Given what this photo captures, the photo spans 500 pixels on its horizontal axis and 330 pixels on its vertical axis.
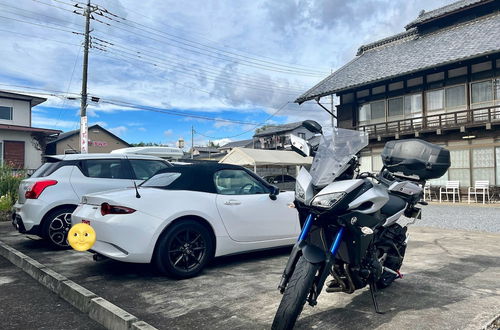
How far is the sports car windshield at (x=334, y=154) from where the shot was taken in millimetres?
2969

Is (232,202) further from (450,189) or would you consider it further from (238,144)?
(238,144)

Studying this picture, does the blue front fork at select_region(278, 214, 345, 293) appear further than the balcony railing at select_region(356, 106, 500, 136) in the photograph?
No

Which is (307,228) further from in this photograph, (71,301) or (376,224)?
(71,301)

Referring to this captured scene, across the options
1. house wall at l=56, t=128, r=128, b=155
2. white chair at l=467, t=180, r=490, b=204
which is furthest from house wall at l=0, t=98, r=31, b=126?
white chair at l=467, t=180, r=490, b=204

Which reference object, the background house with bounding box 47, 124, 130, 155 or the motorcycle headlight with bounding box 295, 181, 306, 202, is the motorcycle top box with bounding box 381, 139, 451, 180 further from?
the background house with bounding box 47, 124, 130, 155

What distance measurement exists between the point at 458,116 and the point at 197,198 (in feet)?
50.6

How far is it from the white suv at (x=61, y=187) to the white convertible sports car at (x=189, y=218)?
5.93ft

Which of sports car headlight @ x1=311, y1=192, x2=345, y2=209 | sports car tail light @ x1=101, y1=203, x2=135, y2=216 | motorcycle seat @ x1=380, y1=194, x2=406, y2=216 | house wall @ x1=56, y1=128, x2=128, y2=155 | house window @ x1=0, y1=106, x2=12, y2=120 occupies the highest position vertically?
house window @ x1=0, y1=106, x2=12, y2=120

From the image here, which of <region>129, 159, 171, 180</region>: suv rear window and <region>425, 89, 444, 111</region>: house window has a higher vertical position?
<region>425, 89, 444, 111</region>: house window

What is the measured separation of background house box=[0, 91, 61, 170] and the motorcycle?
70.4ft

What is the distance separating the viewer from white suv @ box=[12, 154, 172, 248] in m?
5.93

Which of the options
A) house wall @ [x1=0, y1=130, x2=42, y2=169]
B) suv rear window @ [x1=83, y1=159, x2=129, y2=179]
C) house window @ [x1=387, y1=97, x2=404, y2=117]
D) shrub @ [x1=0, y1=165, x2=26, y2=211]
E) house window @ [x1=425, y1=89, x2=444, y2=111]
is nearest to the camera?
suv rear window @ [x1=83, y1=159, x2=129, y2=179]

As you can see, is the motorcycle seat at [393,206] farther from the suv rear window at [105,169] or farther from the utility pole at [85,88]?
the utility pole at [85,88]

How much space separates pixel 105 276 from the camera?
4.43 meters
